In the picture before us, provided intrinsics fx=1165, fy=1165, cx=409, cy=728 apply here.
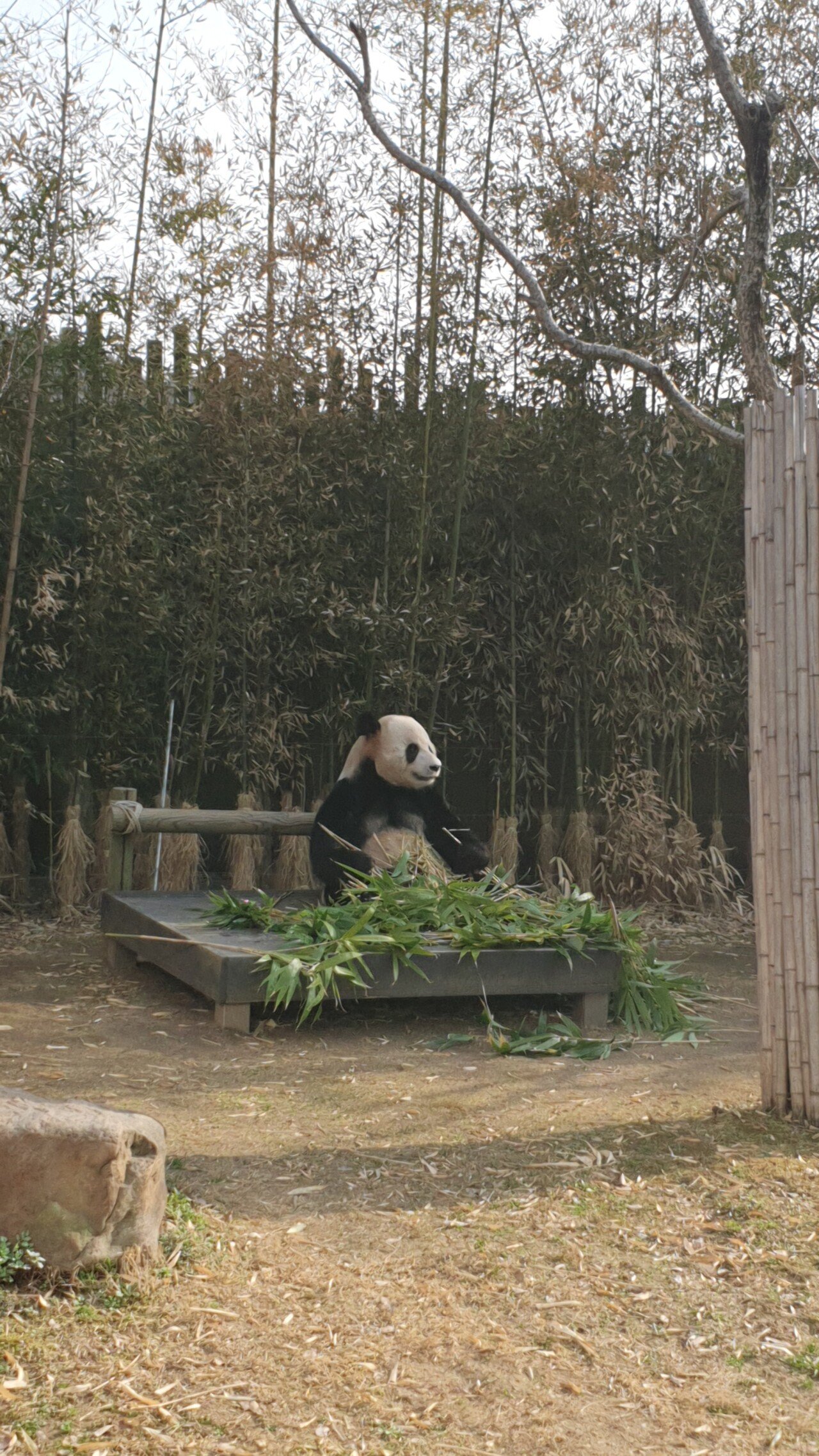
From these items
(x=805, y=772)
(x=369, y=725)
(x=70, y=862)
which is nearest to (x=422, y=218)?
(x=369, y=725)

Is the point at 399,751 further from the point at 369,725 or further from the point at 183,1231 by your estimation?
the point at 183,1231

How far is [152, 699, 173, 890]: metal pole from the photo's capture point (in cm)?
629

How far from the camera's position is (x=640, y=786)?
22.8ft

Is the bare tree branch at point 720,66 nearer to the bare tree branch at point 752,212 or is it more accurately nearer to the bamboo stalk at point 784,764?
the bare tree branch at point 752,212

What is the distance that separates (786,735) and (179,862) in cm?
411

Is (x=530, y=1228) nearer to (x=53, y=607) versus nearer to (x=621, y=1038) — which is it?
(x=621, y=1038)

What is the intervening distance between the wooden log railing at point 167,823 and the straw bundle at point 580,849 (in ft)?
6.36

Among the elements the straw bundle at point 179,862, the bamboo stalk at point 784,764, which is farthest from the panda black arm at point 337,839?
the bamboo stalk at point 784,764

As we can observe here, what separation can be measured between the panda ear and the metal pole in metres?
1.74

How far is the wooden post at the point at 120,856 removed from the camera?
557 cm

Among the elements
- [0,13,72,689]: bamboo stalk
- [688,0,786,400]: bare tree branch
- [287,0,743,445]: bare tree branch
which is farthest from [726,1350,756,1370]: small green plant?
[0,13,72,689]: bamboo stalk

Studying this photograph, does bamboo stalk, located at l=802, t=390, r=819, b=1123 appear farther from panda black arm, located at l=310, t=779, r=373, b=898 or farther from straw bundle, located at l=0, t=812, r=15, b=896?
straw bundle, located at l=0, t=812, r=15, b=896

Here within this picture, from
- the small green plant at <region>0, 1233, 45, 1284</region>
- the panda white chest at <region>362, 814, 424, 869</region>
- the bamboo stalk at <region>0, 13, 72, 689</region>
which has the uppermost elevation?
the bamboo stalk at <region>0, 13, 72, 689</region>

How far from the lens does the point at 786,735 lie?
3045 mm
